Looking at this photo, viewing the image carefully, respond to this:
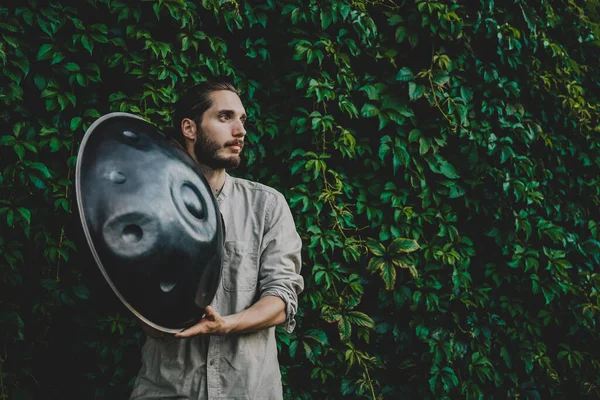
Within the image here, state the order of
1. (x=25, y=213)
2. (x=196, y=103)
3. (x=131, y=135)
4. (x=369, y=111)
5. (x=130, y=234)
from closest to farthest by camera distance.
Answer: (x=130, y=234), (x=131, y=135), (x=196, y=103), (x=25, y=213), (x=369, y=111)

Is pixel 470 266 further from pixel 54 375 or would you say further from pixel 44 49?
pixel 44 49

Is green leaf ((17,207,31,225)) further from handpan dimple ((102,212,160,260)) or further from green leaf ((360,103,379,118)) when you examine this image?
green leaf ((360,103,379,118))

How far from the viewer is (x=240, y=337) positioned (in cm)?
194

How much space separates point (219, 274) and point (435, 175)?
1.69m

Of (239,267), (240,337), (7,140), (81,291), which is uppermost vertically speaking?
(7,140)

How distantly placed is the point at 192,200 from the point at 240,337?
0.55m

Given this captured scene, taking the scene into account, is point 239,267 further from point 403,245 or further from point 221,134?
point 403,245

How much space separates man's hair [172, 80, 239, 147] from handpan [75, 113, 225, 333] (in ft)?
1.81

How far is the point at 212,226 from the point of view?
1.66 meters

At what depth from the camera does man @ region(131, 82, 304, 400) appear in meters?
1.89

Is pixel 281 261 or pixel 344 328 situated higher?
pixel 281 261

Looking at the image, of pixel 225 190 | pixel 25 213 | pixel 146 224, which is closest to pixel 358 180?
pixel 225 190

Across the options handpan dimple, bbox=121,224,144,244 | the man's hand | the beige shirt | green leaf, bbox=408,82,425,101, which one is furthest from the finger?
green leaf, bbox=408,82,425,101

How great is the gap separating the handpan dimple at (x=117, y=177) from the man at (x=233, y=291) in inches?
17.9
